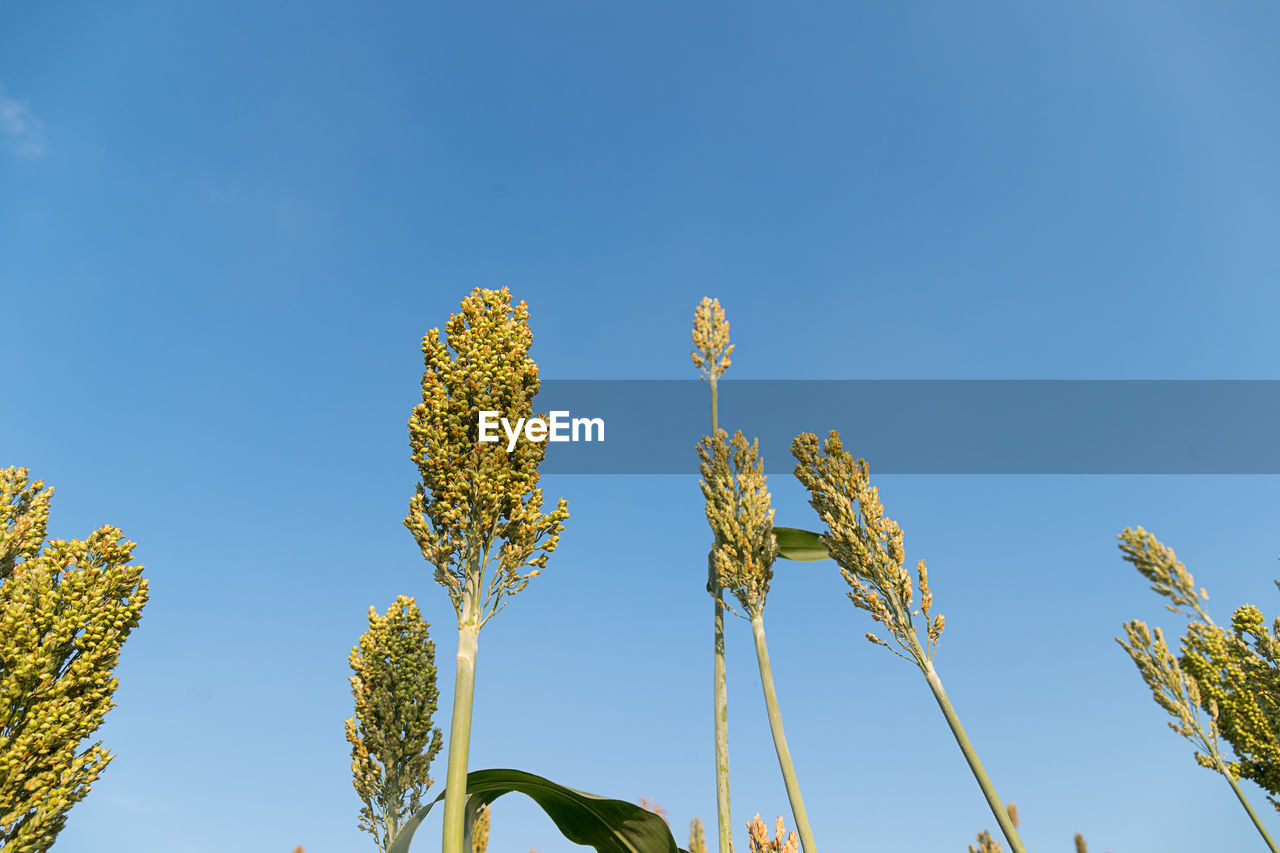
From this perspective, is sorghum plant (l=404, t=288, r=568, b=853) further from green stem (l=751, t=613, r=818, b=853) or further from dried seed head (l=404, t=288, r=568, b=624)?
green stem (l=751, t=613, r=818, b=853)

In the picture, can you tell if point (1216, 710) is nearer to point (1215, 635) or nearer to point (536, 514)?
point (1215, 635)

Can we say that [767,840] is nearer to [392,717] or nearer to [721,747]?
[721,747]

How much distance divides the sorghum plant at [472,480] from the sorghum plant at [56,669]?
18.4 feet

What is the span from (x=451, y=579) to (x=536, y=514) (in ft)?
4.79

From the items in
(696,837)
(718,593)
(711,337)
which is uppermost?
(711,337)

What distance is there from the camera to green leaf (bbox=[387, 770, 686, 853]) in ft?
24.7

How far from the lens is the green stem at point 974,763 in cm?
974

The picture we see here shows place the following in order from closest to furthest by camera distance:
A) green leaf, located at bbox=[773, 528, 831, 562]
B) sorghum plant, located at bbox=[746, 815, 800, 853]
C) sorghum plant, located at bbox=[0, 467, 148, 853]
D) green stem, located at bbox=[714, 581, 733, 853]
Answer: sorghum plant, located at bbox=[746, 815, 800, 853] < sorghum plant, located at bbox=[0, 467, 148, 853] < green stem, located at bbox=[714, 581, 733, 853] < green leaf, located at bbox=[773, 528, 831, 562]

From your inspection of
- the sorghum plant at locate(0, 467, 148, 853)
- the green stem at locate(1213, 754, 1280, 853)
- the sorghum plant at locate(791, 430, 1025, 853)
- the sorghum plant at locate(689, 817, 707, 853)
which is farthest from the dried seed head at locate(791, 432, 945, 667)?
the sorghum plant at locate(0, 467, 148, 853)

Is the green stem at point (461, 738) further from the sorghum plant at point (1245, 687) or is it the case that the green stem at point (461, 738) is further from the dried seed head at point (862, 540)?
the sorghum plant at point (1245, 687)

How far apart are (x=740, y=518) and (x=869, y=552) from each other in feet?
8.51

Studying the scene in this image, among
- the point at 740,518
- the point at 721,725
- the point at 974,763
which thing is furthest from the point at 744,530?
the point at 974,763

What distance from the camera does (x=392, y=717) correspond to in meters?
12.5

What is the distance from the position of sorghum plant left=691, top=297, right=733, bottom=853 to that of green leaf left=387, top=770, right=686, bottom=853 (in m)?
2.81
